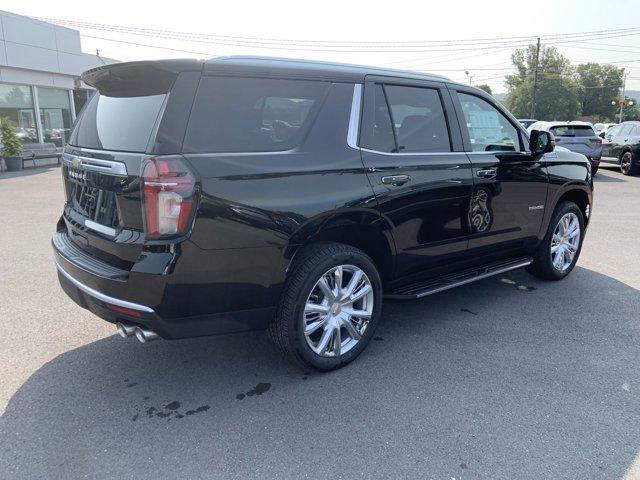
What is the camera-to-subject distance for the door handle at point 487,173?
414 centimetres

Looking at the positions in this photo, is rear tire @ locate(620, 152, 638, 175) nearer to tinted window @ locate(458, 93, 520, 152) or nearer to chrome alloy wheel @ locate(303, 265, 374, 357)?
tinted window @ locate(458, 93, 520, 152)

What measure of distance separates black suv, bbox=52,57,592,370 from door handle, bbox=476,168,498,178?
2cm

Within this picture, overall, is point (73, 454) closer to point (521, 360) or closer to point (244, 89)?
point (244, 89)

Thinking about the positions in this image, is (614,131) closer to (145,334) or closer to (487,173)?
(487,173)

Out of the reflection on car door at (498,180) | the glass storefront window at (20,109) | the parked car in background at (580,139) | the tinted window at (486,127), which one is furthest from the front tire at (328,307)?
the glass storefront window at (20,109)

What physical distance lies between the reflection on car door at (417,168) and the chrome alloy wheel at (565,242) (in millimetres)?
1591

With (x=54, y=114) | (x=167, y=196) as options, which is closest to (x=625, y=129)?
(x=167, y=196)

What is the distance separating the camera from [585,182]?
5.34 m

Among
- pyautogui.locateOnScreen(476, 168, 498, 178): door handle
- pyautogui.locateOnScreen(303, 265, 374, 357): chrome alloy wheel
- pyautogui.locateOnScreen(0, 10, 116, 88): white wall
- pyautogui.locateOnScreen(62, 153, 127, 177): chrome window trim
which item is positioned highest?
pyautogui.locateOnScreen(0, 10, 116, 88): white wall

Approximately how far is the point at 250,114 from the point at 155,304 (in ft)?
3.91

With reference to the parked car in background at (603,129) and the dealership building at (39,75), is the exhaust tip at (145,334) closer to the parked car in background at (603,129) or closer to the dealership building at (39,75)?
the parked car in background at (603,129)

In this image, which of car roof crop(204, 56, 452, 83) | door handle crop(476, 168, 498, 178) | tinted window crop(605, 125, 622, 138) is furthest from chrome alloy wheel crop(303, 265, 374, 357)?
tinted window crop(605, 125, 622, 138)

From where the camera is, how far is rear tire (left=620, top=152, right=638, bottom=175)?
15539 mm

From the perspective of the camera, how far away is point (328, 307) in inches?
130
